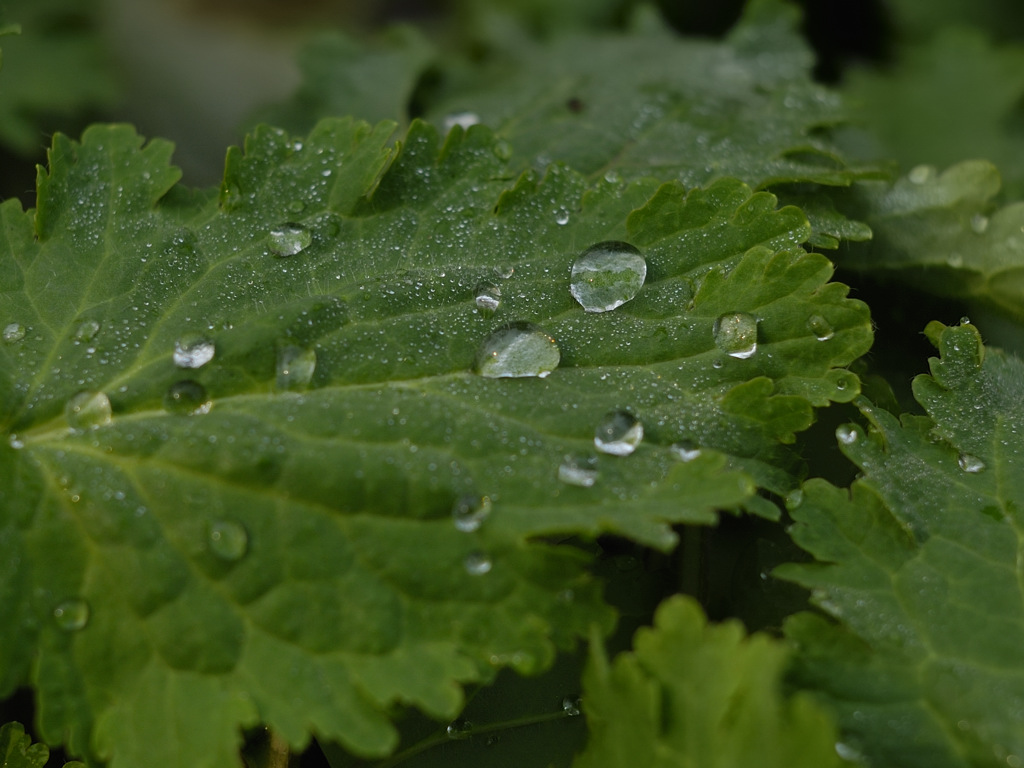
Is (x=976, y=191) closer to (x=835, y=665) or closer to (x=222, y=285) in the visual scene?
(x=835, y=665)

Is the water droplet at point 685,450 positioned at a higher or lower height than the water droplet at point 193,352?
lower

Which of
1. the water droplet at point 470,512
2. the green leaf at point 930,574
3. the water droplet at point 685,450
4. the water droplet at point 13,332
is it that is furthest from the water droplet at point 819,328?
the water droplet at point 13,332

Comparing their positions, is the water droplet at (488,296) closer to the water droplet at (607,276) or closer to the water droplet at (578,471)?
the water droplet at (607,276)

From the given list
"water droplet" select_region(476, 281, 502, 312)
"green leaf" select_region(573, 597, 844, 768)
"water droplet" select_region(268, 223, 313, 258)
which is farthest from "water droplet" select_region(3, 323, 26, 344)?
"green leaf" select_region(573, 597, 844, 768)

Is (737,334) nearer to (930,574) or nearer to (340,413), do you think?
(930,574)

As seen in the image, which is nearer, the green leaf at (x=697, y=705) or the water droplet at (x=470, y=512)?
the green leaf at (x=697, y=705)

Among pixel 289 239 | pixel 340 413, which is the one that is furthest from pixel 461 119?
pixel 340 413

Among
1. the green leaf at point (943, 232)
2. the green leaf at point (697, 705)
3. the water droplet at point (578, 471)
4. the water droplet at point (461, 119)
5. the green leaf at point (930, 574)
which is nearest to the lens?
the green leaf at point (697, 705)

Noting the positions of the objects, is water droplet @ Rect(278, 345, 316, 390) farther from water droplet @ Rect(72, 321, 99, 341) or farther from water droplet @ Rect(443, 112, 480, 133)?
water droplet @ Rect(443, 112, 480, 133)
